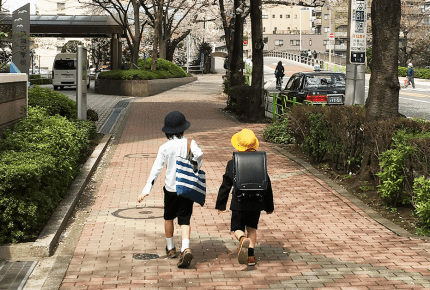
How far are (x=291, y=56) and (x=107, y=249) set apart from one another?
72.3 m

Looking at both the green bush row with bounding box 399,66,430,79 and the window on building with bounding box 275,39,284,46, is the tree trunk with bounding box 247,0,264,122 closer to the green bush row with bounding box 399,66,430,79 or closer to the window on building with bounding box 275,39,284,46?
the green bush row with bounding box 399,66,430,79

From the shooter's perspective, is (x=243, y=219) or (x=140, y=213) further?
(x=140, y=213)

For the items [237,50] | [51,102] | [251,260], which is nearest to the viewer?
[251,260]

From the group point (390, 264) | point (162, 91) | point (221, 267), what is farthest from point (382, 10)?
point (162, 91)

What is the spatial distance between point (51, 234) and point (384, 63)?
5.82 m

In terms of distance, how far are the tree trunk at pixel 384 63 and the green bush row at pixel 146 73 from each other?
22.8 metres

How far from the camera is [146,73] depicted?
1261 inches

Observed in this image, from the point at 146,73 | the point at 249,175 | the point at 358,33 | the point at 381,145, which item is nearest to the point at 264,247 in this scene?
the point at 249,175

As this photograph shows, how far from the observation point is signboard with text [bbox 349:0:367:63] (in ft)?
39.6

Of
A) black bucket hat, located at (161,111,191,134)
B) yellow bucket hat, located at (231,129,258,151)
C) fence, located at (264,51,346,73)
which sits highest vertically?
fence, located at (264,51,346,73)

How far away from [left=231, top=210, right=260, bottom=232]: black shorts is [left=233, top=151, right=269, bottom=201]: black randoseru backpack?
14.2 inches

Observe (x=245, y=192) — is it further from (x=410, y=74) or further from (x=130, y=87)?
(x=410, y=74)

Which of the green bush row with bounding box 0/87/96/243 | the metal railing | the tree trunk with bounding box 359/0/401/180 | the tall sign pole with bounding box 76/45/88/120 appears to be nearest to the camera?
the green bush row with bounding box 0/87/96/243

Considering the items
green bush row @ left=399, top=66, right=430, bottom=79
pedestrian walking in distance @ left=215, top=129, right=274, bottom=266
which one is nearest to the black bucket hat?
pedestrian walking in distance @ left=215, top=129, right=274, bottom=266
